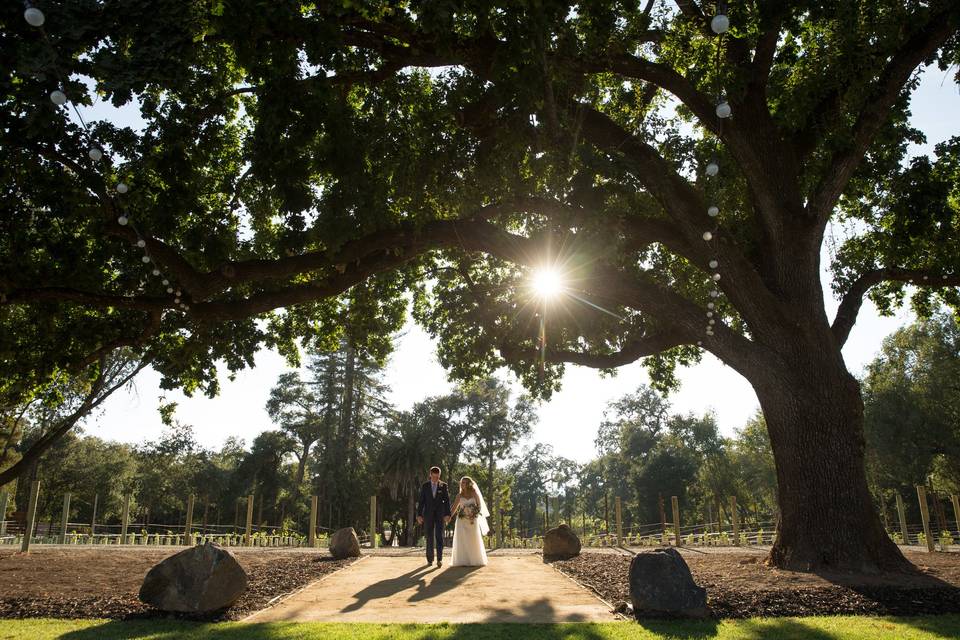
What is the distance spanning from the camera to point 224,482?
51594mm

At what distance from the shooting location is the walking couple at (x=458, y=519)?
12.1 metres

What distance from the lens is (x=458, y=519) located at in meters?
12.5

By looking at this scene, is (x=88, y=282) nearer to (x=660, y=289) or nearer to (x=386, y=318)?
(x=386, y=318)

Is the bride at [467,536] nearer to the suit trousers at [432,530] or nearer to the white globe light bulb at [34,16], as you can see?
the suit trousers at [432,530]

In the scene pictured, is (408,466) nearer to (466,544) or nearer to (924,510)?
(466,544)

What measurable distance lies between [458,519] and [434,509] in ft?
2.24

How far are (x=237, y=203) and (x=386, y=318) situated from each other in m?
5.04

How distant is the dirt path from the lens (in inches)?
270

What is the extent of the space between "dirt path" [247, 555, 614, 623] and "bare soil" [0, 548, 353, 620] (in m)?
0.41

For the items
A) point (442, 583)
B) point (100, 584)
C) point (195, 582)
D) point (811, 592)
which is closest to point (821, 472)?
point (811, 592)

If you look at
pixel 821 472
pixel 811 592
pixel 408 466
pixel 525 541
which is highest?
pixel 408 466

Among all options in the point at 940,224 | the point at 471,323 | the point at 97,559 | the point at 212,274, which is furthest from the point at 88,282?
the point at 940,224

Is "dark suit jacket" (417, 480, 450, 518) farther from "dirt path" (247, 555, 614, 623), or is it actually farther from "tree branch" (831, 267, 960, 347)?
"tree branch" (831, 267, 960, 347)

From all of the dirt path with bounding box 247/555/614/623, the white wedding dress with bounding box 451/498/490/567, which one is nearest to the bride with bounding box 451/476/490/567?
the white wedding dress with bounding box 451/498/490/567
